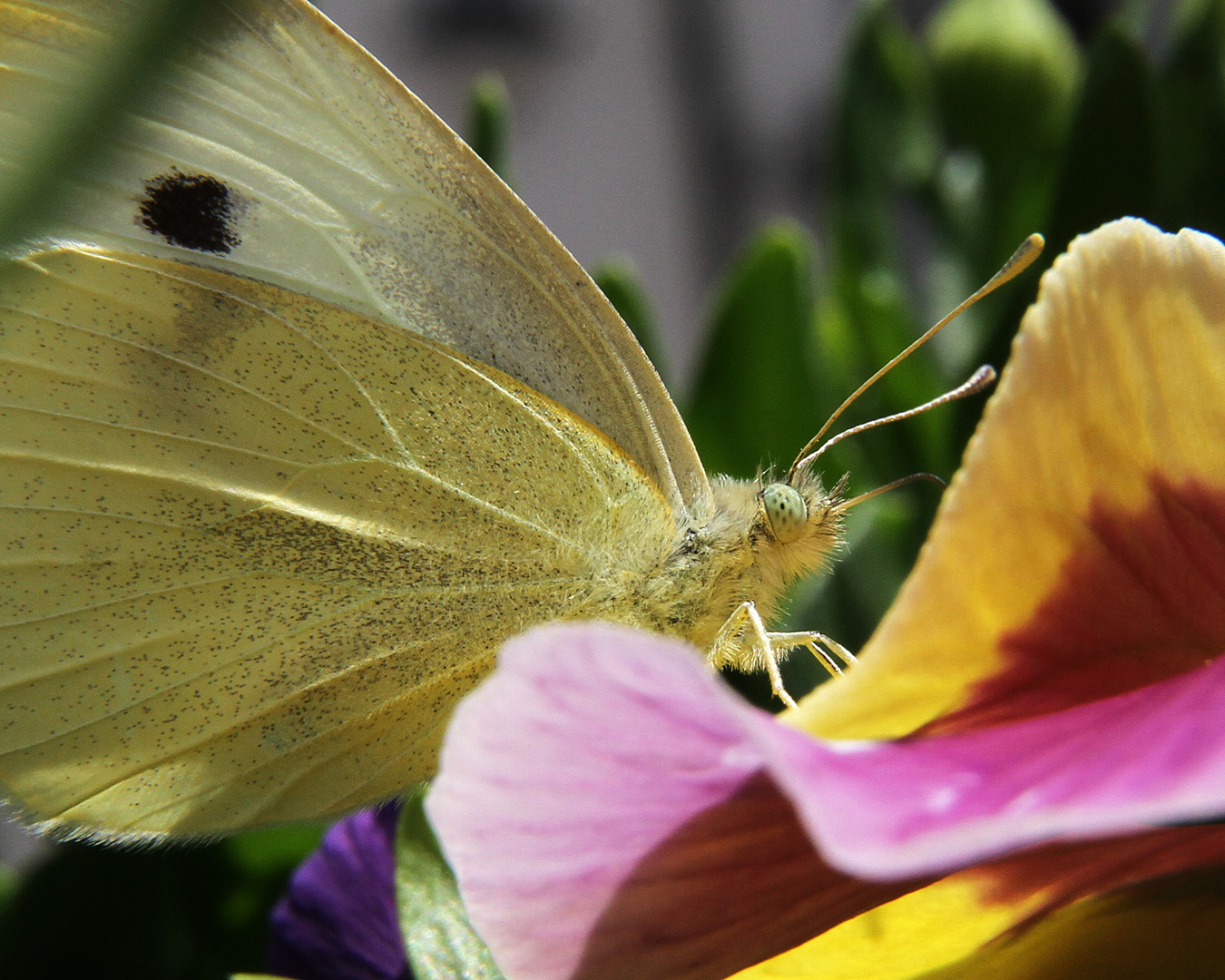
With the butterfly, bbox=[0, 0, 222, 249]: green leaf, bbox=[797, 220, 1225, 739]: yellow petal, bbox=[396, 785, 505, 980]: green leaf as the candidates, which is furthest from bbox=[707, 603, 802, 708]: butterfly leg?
bbox=[0, 0, 222, 249]: green leaf

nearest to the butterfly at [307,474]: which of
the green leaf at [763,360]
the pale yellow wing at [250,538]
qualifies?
the pale yellow wing at [250,538]

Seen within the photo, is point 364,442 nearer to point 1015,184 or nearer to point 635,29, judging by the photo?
point 1015,184

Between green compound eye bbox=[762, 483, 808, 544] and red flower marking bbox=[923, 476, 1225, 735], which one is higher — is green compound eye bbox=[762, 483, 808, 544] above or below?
above

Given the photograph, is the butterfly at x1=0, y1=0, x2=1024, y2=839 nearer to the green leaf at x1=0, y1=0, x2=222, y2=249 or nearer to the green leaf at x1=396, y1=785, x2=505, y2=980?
the green leaf at x1=396, y1=785, x2=505, y2=980

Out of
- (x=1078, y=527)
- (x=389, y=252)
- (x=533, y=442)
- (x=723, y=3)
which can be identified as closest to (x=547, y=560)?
(x=533, y=442)

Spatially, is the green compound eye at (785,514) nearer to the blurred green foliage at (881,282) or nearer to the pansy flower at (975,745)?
the blurred green foliage at (881,282)

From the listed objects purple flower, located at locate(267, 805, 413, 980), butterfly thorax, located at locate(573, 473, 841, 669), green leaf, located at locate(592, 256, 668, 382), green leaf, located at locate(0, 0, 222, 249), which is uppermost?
green leaf, located at locate(592, 256, 668, 382)
